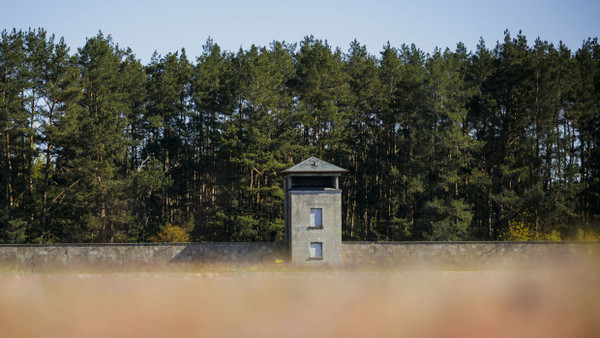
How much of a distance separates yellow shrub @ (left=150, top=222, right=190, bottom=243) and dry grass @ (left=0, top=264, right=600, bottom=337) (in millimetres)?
12539

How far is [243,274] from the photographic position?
1253 inches

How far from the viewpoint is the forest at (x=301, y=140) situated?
143 feet

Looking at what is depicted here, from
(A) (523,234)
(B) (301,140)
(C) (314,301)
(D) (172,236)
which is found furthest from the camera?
(B) (301,140)

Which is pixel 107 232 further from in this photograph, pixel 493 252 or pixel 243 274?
pixel 493 252

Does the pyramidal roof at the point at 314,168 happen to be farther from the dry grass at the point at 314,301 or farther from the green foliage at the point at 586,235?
the green foliage at the point at 586,235

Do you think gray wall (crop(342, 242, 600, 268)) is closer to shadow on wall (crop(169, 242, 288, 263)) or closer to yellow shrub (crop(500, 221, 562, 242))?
shadow on wall (crop(169, 242, 288, 263))

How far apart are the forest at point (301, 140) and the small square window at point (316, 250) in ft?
42.4

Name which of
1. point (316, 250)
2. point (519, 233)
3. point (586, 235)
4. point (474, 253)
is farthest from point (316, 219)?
point (586, 235)

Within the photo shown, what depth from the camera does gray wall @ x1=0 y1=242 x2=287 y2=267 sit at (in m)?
31.9

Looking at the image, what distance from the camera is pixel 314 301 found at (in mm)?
28250

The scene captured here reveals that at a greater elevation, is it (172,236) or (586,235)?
(172,236)

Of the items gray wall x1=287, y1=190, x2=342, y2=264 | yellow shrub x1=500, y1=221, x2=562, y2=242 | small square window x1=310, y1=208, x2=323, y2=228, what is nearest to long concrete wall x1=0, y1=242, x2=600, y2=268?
Result: gray wall x1=287, y1=190, x2=342, y2=264

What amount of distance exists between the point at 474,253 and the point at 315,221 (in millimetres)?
9875

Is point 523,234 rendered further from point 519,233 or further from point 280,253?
point 280,253
